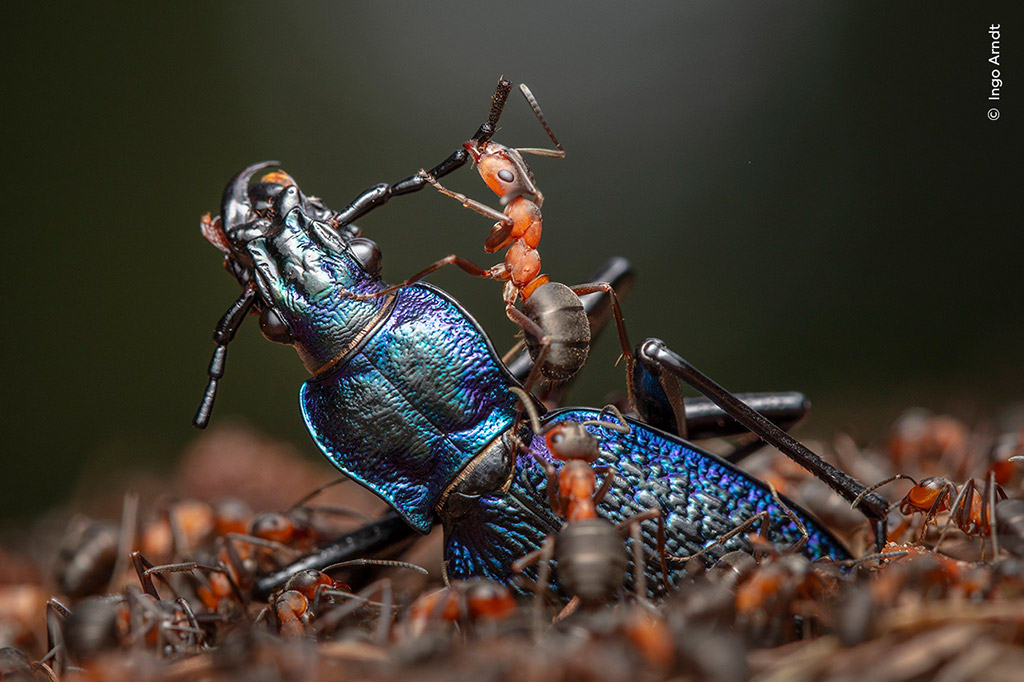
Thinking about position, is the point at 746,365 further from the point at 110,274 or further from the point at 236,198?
the point at 110,274

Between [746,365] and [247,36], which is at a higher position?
[247,36]

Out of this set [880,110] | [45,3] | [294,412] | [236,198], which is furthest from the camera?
[294,412]

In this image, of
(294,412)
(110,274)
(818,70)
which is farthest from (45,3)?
(818,70)

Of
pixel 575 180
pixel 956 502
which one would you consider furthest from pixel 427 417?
pixel 575 180

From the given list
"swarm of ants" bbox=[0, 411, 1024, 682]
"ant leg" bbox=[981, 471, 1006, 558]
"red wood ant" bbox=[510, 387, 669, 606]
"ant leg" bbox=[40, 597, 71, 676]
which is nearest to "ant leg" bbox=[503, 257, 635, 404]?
"red wood ant" bbox=[510, 387, 669, 606]

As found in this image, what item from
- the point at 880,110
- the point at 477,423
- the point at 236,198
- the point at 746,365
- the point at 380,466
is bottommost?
the point at 380,466

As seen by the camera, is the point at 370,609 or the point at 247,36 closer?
the point at 370,609

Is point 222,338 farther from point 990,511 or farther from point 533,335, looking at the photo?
point 990,511
